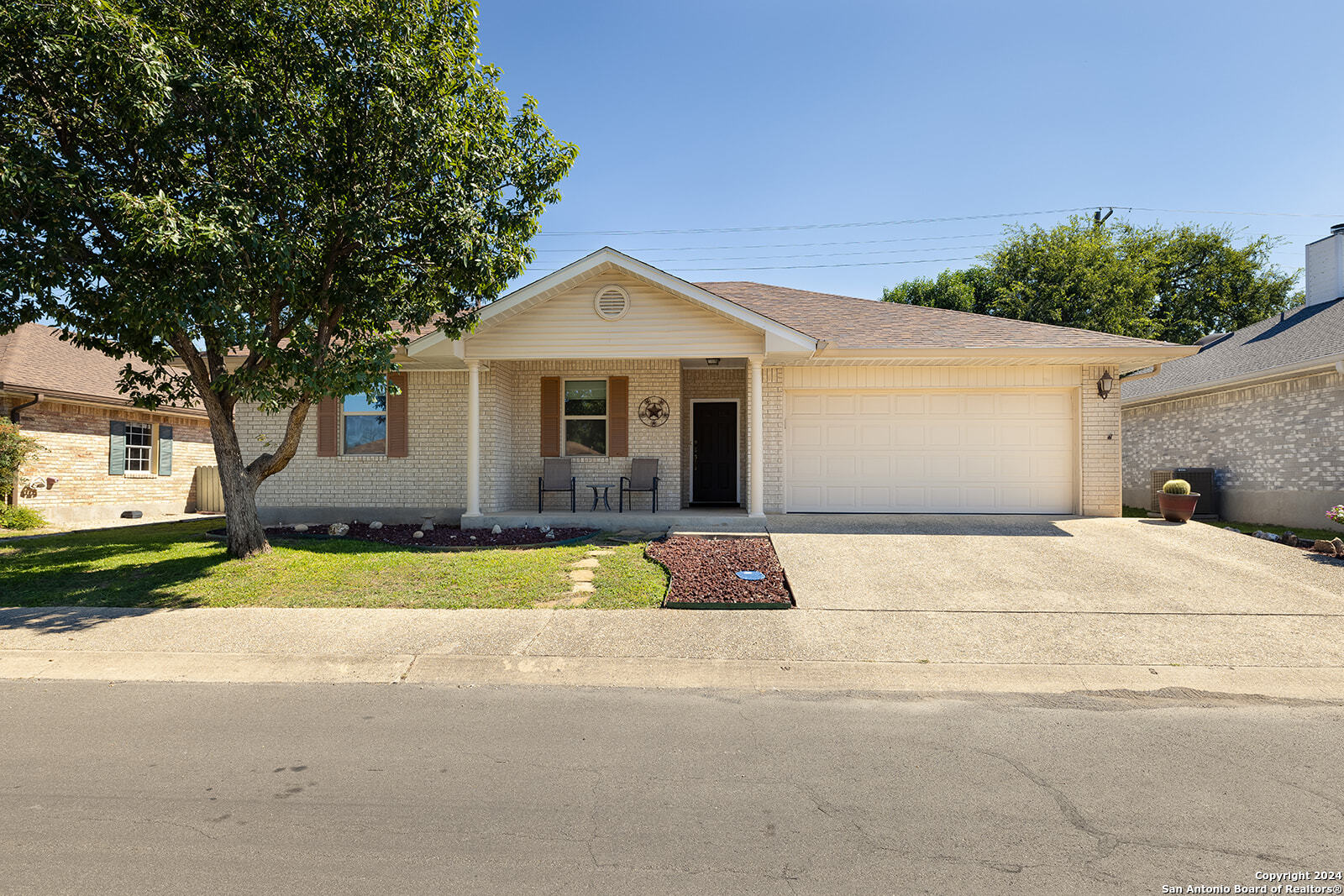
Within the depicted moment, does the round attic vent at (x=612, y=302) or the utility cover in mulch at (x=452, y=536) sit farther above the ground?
the round attic vent at (x=612, y=302)

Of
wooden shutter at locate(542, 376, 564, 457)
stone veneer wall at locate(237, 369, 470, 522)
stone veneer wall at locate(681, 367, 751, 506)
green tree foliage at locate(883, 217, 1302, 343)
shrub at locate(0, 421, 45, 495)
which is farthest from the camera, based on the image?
green tree foliage at locate(883, 217, 1302, 343)

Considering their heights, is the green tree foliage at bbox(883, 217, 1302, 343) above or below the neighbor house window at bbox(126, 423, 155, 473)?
above

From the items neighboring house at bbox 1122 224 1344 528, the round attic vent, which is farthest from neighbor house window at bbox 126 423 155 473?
neighboring house at bbox 1122 224 1344 528

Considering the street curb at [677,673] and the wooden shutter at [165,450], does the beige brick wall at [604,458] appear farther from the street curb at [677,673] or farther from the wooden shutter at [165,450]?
the wooden shutter at [165,450]

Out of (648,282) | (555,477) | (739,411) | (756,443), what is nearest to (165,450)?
(555,477)

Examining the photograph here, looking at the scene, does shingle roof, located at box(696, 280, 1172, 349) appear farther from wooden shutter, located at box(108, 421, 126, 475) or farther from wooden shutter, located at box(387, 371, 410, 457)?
wooden shutter, located at box(108, 421, 126, 475)

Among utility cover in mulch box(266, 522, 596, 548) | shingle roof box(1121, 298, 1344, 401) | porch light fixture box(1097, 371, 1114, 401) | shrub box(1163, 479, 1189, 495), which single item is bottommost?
utility cover in mulch box(266, 522, 596, 548)

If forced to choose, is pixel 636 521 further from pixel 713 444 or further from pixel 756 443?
pixel 713 444

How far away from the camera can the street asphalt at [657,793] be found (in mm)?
2721

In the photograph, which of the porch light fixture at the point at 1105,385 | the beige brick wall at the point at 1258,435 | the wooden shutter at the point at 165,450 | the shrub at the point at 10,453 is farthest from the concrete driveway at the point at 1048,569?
the wooden shutter at the point at 165,450

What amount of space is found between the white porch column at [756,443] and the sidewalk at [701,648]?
4357 mm

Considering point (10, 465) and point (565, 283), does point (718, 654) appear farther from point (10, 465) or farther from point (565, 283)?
point (10, 465)

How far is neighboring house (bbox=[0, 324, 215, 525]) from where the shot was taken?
1481 centimetres

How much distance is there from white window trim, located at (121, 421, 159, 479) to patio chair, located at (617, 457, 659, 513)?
42.7ft
